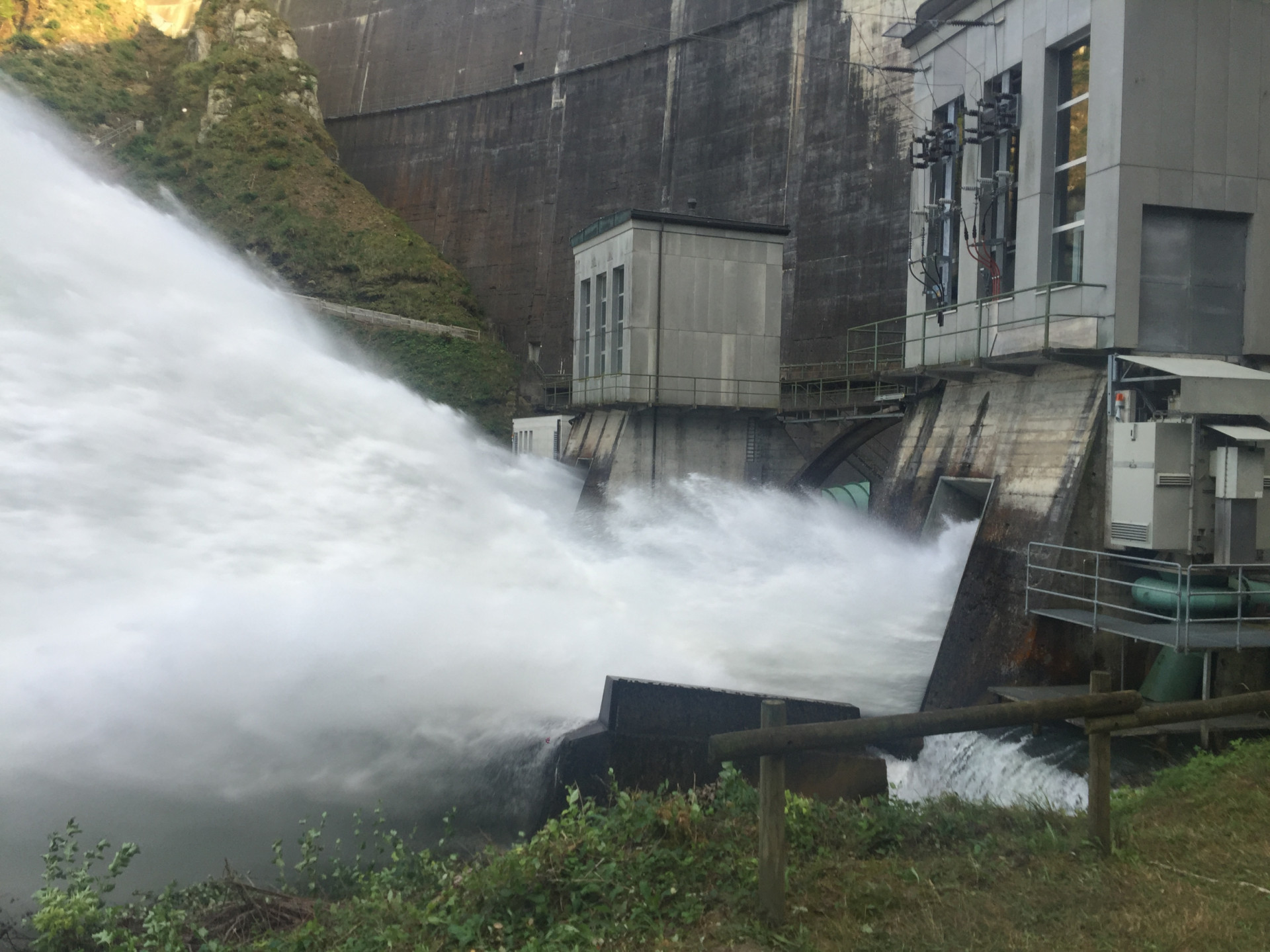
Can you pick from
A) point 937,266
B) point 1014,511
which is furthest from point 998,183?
point 1014,511

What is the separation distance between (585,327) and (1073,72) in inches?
539

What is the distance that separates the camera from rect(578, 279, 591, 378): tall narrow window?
25859 millimetres

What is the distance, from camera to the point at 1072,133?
15.0 meters

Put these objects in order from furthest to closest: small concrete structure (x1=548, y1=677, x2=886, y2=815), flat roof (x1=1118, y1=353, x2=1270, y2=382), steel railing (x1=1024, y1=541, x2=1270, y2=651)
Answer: flat roof (x1=1118, y1=353, x2=1270, y2=382)
steel railing (x1=1024, y1=541, x2=1270, y2=651)
small concrete structure (x1=548, y1=677, x2=886, y2=815)

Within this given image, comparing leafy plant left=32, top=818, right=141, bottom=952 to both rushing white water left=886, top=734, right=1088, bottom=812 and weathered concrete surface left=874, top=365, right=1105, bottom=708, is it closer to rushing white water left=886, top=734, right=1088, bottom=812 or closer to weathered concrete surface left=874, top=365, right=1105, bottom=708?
rushing white water left=886, top=734, right=1088, bottom=812

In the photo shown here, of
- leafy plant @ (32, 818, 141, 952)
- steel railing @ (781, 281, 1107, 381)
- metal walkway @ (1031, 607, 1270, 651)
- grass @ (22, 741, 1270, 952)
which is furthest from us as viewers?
steel railing @ (781, 281, 1107, 381)

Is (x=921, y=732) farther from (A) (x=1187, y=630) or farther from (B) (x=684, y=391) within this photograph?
(B) (x=684, y=391)

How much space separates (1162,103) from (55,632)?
48.4 feet

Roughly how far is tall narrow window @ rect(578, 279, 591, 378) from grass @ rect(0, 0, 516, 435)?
19675mm

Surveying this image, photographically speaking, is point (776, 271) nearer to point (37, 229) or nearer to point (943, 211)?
point (943, 211)

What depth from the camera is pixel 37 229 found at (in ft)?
51.9

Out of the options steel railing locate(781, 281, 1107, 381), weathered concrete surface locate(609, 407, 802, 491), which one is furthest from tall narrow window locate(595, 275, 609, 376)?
steel railing locate(781, 281, 1107, 381)

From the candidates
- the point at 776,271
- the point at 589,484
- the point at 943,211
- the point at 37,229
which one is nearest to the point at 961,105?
the point at 943,211

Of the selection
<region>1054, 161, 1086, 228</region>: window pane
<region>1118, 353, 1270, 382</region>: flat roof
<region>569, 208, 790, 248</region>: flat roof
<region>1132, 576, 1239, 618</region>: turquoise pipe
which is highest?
<region>569, 208, 790, 248</region>: flat roof
